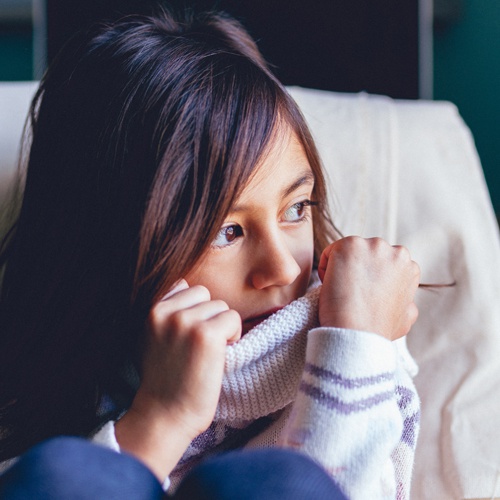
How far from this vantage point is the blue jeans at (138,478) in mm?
354

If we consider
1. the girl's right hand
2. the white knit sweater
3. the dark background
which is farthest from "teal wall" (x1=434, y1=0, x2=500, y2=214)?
the girl's right hand

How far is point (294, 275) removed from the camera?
57 centimetres

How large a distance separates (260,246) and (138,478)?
0.25 meters

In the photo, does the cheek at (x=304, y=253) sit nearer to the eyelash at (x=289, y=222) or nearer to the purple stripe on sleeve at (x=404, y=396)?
the eyelash at (x=289, y=222)

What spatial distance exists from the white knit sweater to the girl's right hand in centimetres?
3

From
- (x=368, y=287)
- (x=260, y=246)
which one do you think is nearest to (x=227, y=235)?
(x=260, y=246)

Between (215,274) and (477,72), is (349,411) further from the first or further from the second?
(477,72)

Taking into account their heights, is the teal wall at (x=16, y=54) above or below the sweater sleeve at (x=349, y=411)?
above

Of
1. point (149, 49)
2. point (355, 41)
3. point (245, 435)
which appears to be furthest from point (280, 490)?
point (355, 41)

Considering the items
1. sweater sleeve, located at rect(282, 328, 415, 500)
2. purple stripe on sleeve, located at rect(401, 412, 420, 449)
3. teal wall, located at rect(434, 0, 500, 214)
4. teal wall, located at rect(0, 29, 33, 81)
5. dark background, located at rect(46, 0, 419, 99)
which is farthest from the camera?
teal wall, located at rect(0, 29, 33, 81)

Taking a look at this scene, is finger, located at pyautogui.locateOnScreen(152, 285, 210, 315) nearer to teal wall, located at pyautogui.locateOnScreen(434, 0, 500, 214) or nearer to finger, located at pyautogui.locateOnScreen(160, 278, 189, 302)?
finger, located at pyautogui.locateOnScreen(160, 278, 189, 302)

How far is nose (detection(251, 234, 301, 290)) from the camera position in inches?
22.0

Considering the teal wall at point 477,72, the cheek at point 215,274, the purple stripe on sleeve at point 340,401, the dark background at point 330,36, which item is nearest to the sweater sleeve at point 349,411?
the purple stripe on sleeve at point 340,401

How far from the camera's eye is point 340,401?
50 centimetres
